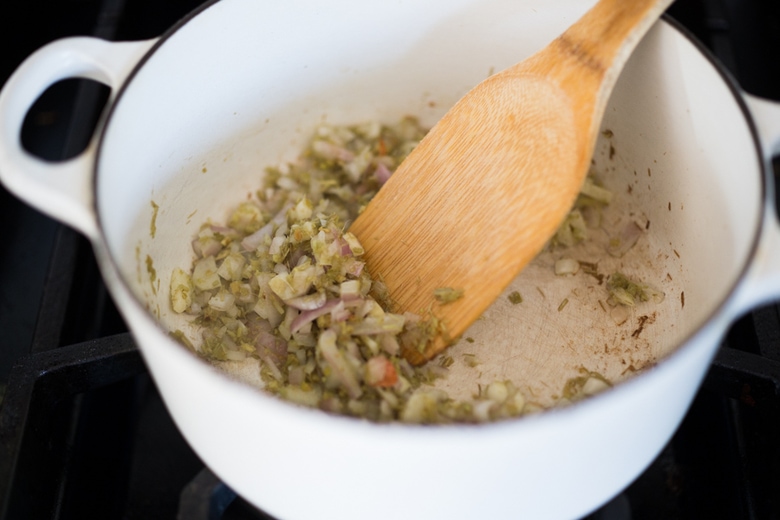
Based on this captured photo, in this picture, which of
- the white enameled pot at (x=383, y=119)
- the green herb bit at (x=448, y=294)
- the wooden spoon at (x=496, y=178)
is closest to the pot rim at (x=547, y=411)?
the white enameled pot at (x=383, y=119)

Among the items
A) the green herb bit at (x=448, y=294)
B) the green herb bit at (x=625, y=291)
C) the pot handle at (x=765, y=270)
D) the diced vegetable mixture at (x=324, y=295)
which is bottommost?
the diced vegetable mixture at (x=324, y=295)

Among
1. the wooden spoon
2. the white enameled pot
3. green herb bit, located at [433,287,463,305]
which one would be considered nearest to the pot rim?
Result: the white enameled pot

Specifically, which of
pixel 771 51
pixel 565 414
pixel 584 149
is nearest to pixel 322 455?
pixel 565 414

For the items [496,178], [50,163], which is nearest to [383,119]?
[496,178]

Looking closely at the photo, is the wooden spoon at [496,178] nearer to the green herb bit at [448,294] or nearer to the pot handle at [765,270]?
the green herb bit at [448,294]

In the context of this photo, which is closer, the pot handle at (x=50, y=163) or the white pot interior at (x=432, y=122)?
the white pot interior at (x=432, y=122)

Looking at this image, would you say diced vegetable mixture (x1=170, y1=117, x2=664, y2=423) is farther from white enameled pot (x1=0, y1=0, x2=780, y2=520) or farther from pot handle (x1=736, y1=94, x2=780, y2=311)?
pot handle (x1=736, y1=94, x2=780, y2=311)

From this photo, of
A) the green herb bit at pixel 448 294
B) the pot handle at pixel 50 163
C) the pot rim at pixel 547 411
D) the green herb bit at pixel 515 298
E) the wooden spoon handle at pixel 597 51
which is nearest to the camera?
Answer: the pot rim at pixel 547 411

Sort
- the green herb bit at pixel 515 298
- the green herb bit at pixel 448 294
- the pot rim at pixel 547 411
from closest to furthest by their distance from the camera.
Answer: the pot rim at pixel 547 411, the green herb bit at pixel 448 294, the green herb bit at pixel 515 298
